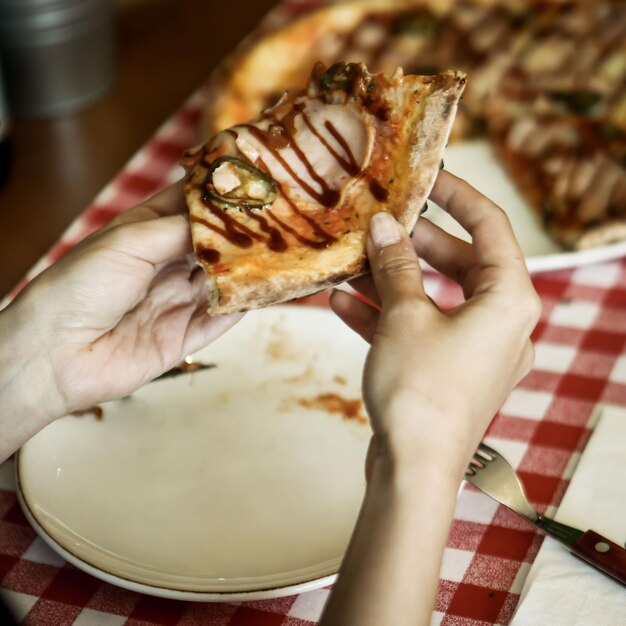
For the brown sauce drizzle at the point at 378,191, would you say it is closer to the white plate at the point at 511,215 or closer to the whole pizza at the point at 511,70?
the white plate at the point at 511,215

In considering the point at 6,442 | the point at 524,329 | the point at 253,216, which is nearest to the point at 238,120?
the point at 253,216

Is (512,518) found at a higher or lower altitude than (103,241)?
lower

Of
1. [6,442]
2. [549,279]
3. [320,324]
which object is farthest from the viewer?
[549,279]

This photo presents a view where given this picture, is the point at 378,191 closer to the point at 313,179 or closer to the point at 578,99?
the point at 313,179

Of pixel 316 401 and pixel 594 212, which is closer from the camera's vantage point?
pixel 316 401

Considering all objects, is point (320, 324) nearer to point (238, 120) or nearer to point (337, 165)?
point (337, 165)

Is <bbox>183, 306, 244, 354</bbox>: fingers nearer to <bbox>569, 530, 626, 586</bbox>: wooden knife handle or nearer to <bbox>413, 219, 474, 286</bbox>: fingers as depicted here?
<bbox>413, 219, 474, 286</bbox>: fingers

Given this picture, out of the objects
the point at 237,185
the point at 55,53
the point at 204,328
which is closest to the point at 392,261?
the point at 237,185

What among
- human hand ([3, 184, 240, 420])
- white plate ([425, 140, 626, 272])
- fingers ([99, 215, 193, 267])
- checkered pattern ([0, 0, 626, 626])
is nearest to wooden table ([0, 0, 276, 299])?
checkered pattern ([0, 0, 626, 626])
